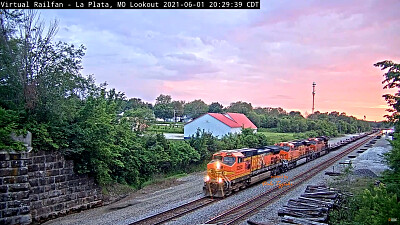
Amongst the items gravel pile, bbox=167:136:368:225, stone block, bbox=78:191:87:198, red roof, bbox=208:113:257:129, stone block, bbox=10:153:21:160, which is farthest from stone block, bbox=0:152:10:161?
red roof, bbox=208:113:257:129

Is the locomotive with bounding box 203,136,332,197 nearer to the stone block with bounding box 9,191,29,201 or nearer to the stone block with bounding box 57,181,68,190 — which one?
the stone block with bounding box 57,181,68,190

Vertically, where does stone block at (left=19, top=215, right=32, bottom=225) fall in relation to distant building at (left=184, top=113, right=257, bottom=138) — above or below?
below

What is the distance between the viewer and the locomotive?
62.7 ft

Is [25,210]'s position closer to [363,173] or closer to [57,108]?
[57,108]

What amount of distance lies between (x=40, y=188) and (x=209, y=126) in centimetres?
4017

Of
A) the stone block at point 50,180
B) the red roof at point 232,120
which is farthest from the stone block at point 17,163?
the red roof at point 232,120

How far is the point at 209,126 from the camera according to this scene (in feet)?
178

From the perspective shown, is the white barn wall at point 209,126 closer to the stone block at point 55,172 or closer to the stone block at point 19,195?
the stone block at point 55,172

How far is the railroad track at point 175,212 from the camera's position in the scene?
14.0m

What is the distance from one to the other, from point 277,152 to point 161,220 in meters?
16.3

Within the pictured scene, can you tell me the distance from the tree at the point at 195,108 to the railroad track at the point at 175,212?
88.9 metres

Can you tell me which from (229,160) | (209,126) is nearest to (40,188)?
(229,160)

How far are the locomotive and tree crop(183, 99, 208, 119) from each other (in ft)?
258

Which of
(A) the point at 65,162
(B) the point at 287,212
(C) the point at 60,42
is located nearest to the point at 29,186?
(A) the point at 65,162
